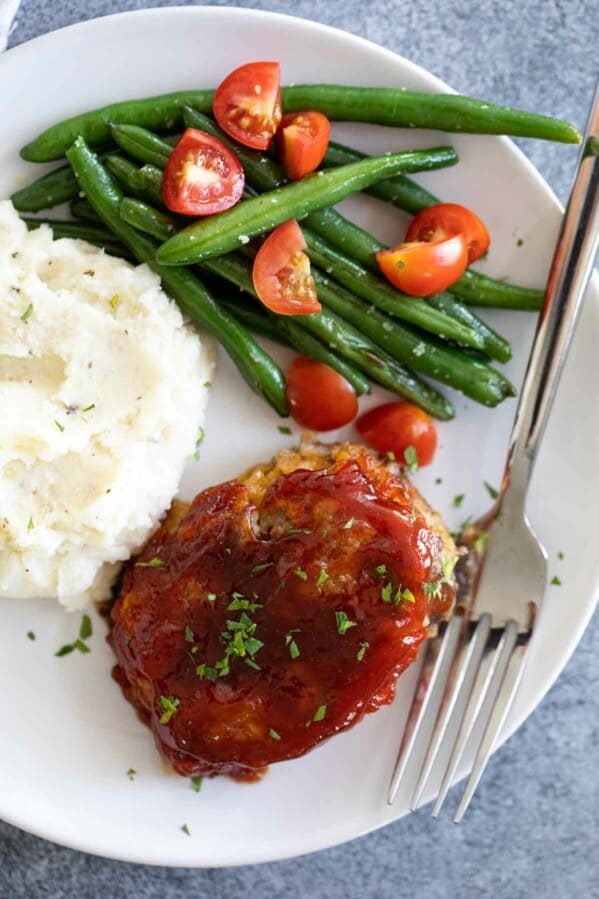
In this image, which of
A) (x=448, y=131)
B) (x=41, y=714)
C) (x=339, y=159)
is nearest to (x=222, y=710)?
(x=41, y=714)

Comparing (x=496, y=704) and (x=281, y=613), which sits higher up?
(x=281, y=613)

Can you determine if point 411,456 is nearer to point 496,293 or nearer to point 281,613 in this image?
point 496,293

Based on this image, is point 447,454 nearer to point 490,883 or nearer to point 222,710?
point 222,710

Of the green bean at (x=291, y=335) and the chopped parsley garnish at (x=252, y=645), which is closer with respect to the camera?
the chopped parsley garnish at (x=252, y=645)

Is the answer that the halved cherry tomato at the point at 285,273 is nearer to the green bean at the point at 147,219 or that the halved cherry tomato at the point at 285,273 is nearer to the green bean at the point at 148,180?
the green bean at the point at 147,219

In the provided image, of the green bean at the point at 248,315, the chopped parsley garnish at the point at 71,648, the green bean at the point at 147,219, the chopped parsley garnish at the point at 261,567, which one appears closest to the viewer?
the chopped parsley garnish at the point at 261,567

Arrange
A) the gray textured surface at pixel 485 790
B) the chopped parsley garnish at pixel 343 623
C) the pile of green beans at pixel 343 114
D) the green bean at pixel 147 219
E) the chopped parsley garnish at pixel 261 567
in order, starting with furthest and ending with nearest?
the gray textured surface at pixel 485 790 → the pile of green beans at pixel 343 114 → the green bean at pixel 147 219 → the chopped parsley garnish at pixel 261 567 → the chopped parsley garnish at pixel 343 623

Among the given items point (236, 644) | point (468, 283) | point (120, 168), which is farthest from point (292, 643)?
point (120, 168)

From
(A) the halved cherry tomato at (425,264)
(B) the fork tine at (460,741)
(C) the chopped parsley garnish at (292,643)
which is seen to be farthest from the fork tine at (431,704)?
(A) the halved cherry tomato at (425,264)
